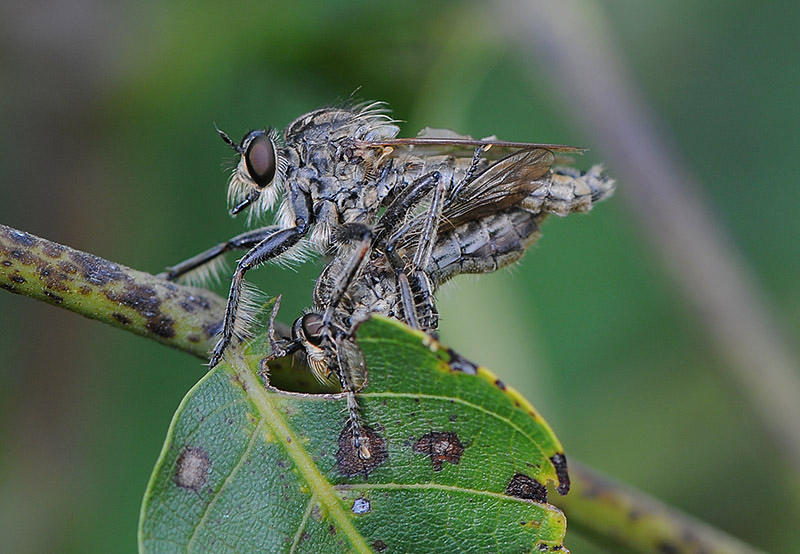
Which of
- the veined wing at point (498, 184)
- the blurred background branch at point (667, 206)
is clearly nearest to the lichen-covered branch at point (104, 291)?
the veined wing at point (498, 184)

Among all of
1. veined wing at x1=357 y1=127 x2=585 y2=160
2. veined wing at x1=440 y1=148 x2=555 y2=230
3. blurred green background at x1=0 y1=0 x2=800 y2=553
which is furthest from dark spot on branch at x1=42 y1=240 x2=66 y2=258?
blurred green background at x1=0 y1=0 x2=800 y2=553

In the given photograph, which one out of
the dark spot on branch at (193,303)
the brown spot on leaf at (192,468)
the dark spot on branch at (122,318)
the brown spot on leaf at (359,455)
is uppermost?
the dark spot on branch at (193,303)

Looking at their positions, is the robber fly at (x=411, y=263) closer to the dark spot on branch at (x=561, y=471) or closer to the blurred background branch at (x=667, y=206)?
the dark spot on branch at (x=561, y=471)

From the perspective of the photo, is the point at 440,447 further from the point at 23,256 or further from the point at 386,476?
the point at 23,256

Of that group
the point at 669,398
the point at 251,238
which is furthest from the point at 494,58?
the point at 669,398

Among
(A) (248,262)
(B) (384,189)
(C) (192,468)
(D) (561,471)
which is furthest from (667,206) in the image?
(C) (192,468)

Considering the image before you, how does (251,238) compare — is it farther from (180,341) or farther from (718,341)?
(718,341)
